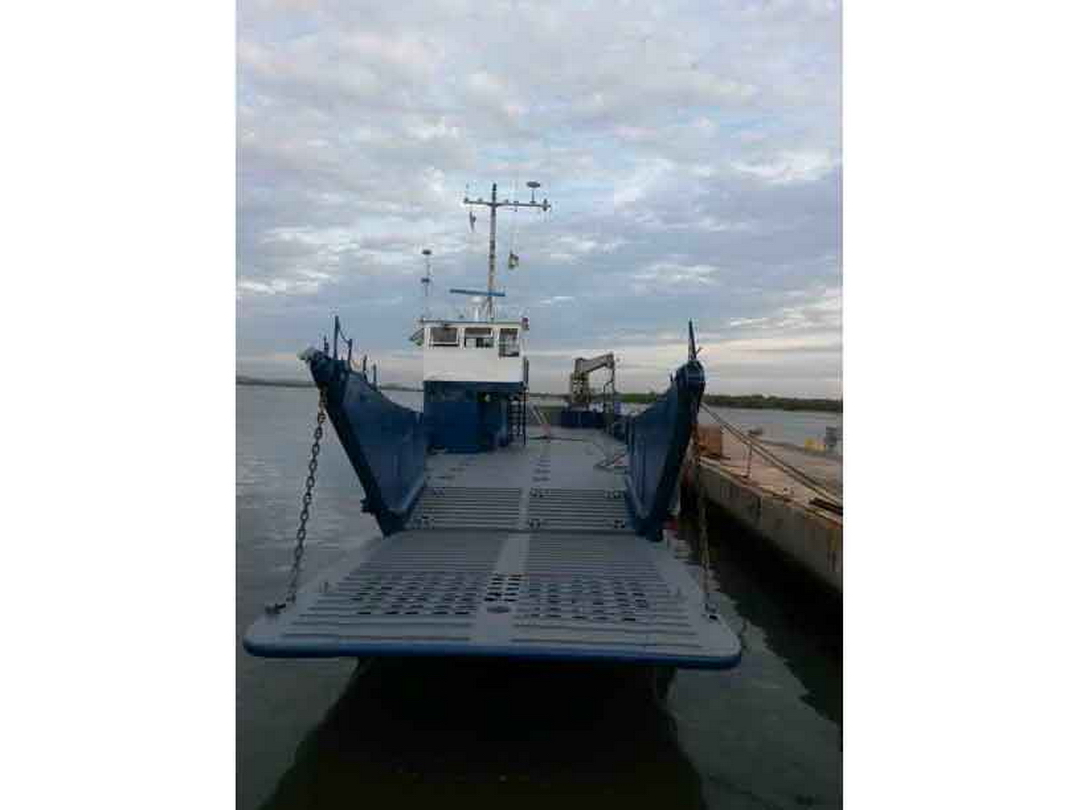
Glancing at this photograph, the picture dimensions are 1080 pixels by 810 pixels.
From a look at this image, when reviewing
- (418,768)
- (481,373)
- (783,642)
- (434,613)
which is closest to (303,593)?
(434,613)

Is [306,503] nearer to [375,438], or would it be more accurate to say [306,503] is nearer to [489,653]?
[375,438]

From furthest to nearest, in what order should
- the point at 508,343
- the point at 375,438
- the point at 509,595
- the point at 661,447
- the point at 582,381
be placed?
the point at 582,381, the point at 508,343, the point at 375,438, the point at 661,447, the point at 509,595

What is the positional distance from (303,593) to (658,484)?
10.9 ft

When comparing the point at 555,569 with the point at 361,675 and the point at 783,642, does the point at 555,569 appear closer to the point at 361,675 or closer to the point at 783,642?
the point at 361,675

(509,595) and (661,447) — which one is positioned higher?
(661,447)

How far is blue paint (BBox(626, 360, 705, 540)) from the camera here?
5.69m

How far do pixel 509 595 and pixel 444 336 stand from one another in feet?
34.5

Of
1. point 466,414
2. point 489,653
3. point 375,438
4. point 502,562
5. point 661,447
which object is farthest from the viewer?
point 466,414

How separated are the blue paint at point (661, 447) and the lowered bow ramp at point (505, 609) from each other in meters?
0.45

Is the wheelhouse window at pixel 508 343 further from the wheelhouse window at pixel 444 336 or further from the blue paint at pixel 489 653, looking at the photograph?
the blue paint at pixel 489 653

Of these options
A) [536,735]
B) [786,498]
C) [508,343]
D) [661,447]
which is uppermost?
[508,343]

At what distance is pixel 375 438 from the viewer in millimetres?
6977

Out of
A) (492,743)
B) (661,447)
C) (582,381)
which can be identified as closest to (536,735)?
(492,743)

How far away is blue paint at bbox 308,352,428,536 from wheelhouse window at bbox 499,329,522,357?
6.18 metres
